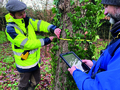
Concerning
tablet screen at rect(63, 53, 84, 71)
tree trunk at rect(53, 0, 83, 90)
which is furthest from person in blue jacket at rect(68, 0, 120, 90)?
tree trunk at rect(53, 0, 83, 90)

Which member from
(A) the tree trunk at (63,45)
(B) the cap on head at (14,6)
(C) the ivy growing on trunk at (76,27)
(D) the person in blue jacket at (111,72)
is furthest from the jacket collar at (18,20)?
(D) the person in blue jacket at (111,72)

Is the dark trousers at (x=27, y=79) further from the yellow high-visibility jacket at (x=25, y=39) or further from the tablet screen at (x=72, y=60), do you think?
the tablet screen at (x=72, y=60)

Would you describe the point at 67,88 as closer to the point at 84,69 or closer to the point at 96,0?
the point at 84,69

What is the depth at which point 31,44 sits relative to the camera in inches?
75.8

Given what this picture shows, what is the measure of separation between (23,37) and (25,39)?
0.07 m

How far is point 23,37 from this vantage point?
193cm

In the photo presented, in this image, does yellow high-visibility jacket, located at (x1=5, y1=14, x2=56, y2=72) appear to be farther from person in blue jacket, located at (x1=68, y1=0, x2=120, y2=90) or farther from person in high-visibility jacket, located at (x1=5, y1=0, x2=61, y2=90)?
person in blue jacket, located at (x1=68, y1=0, x2=120, y2=90)

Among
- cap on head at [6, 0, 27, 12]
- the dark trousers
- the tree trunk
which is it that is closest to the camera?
the tree trunk

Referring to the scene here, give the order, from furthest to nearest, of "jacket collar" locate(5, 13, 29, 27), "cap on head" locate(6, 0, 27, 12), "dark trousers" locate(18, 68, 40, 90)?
"dark trousers" locate(18, 68, 40, 90) < "jacket collar" locate(5, 13, 29, 27) < "cap on head" locate(6, 0, 27, 12)

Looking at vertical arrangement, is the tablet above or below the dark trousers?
above

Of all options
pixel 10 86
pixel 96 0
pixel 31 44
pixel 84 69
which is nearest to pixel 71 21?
pixel 96 0

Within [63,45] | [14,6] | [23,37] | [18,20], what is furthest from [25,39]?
[63,45]

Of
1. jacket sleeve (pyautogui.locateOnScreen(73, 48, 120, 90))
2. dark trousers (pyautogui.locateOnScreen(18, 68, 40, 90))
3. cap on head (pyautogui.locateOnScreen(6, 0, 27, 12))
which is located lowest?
dark trousers (pyautogui.locateOnScreen(18, 68, 40, 90))

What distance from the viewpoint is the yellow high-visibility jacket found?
189 centimetres
